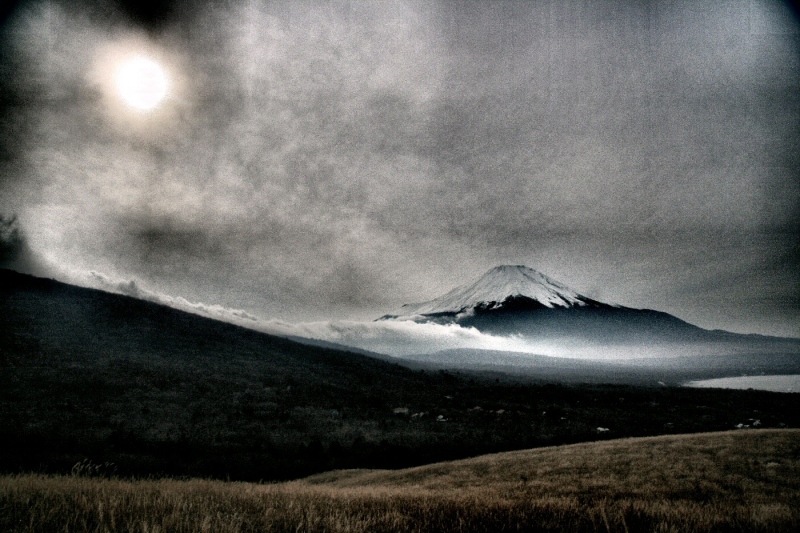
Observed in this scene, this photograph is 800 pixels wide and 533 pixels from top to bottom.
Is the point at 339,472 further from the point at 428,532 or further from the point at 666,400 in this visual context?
the point at 666,400

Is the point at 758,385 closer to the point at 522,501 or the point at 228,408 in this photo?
the point at 228,408

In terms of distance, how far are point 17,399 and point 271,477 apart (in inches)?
896

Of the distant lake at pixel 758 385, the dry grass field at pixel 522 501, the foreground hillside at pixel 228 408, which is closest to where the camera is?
the dry grass field at pixel 522 501

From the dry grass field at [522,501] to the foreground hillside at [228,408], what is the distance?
5691mm

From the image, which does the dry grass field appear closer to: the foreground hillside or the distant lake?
the foreground hillside

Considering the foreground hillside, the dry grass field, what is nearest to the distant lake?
the foreground hillside

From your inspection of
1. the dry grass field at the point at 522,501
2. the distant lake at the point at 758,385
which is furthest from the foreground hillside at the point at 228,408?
the distant lake at the point at 758,385

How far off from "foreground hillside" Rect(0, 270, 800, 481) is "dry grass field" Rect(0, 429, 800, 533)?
18.7 ft

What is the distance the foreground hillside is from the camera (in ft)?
60.1

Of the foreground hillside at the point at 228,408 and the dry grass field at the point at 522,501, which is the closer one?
the dry grass field at the point at 522,501

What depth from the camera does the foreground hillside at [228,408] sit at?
18328 mm

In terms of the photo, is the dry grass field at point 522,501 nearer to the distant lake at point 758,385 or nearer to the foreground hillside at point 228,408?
the foreground hillside at point 228,408

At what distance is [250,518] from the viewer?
5.33 metres

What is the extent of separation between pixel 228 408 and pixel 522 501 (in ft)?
91.4
